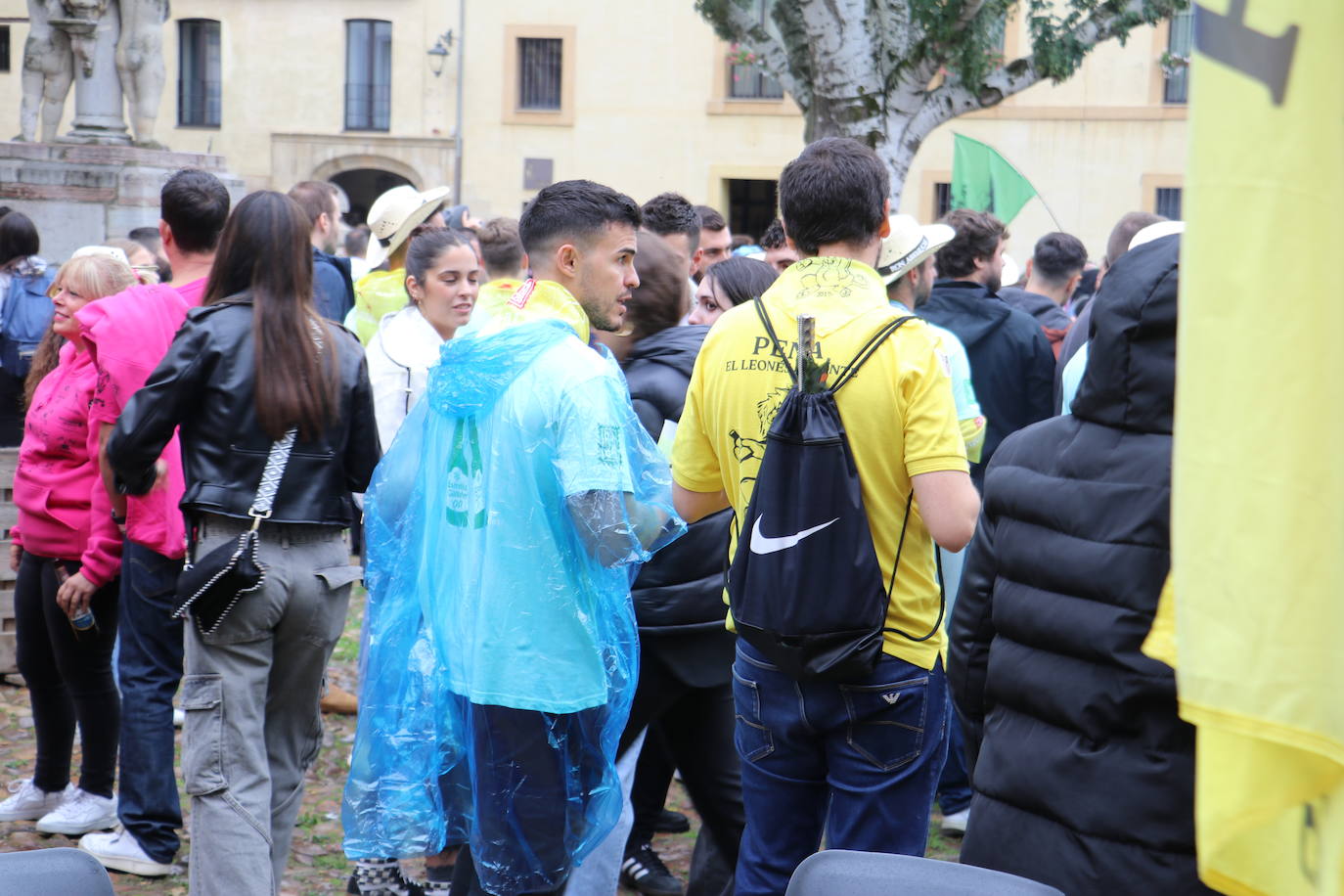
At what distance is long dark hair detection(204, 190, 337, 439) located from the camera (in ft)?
11.5

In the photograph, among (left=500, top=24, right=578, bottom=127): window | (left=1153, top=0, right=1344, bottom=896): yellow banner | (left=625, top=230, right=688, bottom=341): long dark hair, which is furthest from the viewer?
(left=500, top=24, right=578, bottom=127): window

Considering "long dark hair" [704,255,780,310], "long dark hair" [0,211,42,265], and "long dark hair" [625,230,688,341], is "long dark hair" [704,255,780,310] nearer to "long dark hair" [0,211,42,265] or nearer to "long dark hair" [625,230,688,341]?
"long dark hair" [625,230,688,341]

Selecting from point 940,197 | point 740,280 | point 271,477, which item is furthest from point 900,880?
point 940,197

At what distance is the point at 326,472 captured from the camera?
3.64m

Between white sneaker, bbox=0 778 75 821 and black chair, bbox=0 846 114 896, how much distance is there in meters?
3.32

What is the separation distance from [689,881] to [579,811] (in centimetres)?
84

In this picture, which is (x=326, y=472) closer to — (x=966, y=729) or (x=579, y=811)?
(x=579, y=811)

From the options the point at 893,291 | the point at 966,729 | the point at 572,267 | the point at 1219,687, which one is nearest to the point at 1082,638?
the point at 966,729

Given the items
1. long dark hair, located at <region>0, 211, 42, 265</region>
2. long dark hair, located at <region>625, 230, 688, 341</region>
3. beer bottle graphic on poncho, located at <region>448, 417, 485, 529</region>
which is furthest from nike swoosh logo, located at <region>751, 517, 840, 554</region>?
long dark hair, located at <region>0, 211, 42, 265</region>

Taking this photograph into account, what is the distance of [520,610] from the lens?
3.07 metres

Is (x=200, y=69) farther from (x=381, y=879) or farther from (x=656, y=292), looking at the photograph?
(x=656, y=292)

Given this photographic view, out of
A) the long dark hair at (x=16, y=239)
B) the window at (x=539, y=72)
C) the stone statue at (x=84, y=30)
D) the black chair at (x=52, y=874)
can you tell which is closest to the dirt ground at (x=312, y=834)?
the black chair at (x=52, y=874)

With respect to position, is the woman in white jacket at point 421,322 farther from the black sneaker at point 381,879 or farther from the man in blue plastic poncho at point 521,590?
the man in blue plastic poncho at point 521,590

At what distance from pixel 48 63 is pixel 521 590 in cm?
1135
